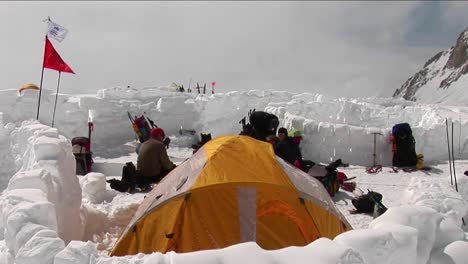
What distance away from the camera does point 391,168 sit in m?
8.96

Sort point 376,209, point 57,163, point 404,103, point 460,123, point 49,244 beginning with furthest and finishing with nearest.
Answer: point 404,103 → point 460,123 → point 376,209 → point 57,163 → point 49,244

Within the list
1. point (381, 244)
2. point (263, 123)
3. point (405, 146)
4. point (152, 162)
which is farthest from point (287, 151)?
point (381, 244)

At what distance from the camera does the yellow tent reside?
13.6 ft

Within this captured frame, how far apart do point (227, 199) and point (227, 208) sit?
96 millimetres

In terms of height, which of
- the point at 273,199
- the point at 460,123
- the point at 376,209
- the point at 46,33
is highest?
the point at 46,33

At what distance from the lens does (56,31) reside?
9164mm

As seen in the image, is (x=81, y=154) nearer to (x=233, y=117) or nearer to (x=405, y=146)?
(x=405, y=146)

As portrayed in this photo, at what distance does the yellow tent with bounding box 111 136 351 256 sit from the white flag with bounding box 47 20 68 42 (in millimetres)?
6110

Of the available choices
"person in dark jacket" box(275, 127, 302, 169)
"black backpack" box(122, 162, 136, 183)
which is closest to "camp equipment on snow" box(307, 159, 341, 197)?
"person in dark jacket" box(275, 127, 302, 169)

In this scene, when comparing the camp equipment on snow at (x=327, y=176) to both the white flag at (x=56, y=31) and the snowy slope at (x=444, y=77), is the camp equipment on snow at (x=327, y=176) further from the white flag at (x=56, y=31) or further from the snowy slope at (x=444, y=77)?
the snowy slope at (x=444, y=77)

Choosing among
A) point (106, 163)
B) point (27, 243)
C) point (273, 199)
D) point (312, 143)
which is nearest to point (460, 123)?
point (312, 143)

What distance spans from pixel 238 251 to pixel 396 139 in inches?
288

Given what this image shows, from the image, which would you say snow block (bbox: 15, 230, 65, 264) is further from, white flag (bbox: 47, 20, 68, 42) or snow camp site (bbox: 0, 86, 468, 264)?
white flag (bbox: 47, 20, 68, 42)

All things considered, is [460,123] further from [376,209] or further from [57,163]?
[57,163]
